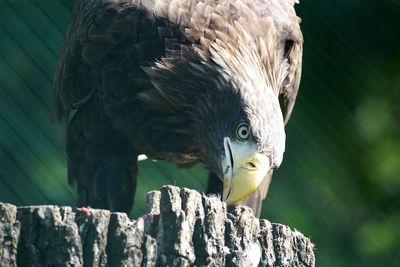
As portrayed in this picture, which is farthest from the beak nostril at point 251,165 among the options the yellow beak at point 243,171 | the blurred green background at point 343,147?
the blurred green background at point 343,147

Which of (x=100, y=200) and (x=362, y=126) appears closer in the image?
(x=100, y=200)

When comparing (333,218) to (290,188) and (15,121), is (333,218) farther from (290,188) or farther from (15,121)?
(15,121)

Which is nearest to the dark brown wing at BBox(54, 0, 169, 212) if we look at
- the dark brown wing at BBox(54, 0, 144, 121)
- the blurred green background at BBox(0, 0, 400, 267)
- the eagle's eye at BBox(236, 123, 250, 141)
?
the dark brown wing at BBox(54, 0, 144, 121)

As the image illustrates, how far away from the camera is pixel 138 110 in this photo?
496cm

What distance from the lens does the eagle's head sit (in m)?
4.23

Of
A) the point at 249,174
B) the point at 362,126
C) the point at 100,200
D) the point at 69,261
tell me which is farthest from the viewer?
the point at 362,126

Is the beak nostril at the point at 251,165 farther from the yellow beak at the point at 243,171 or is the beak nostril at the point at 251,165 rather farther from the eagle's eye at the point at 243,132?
the eagle's eye at the point at 243,132

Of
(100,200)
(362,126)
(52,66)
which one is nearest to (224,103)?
(100,200)

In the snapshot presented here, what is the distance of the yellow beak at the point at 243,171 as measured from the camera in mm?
4086

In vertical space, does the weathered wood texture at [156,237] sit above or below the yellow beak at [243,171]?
above

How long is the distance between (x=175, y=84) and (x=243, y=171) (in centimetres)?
75

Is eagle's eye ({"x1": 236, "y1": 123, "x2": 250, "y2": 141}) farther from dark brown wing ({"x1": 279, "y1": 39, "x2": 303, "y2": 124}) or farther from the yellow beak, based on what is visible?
dark brown wing ({"x1": 279, "y1": 39, "x2": 303, "y2": 124})

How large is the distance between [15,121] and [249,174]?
3038mm

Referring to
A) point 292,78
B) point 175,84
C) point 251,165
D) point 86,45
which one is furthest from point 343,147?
point 251,165
